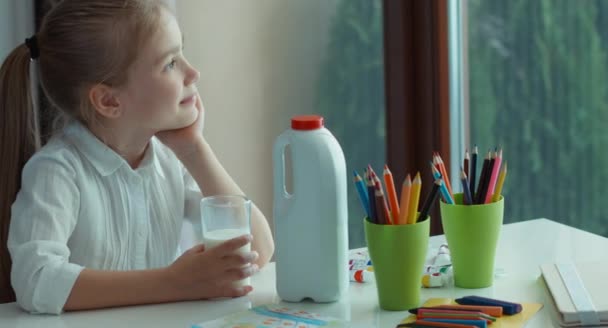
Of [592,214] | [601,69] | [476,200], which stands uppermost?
[601,69]

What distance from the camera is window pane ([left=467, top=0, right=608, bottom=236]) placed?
1854 mm

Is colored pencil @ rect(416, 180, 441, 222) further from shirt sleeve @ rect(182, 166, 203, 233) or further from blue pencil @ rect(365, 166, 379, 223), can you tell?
shirt sleeve @ rect(182, 166, 203, 233)

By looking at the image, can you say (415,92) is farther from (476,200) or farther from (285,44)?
(476,200)

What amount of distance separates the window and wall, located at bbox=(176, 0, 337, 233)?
1.66ft

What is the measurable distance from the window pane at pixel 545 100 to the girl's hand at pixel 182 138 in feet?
2.59

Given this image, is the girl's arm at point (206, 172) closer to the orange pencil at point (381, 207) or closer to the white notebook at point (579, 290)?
the orange pencil at point (381, 207)

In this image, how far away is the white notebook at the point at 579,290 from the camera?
3.63ft

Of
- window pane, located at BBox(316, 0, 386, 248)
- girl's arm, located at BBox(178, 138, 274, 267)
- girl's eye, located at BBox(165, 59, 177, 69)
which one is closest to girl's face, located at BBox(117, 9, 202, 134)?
girl's eye, located at BBox(165, 59, 177, 69)

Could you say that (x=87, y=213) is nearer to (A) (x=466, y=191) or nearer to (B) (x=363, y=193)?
(B) (x=363, y=193)

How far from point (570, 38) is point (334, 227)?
2.96ft

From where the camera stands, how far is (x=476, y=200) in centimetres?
127

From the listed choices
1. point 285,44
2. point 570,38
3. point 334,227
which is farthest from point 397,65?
point 334,227

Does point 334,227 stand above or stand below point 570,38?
below

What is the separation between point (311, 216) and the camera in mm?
1206
